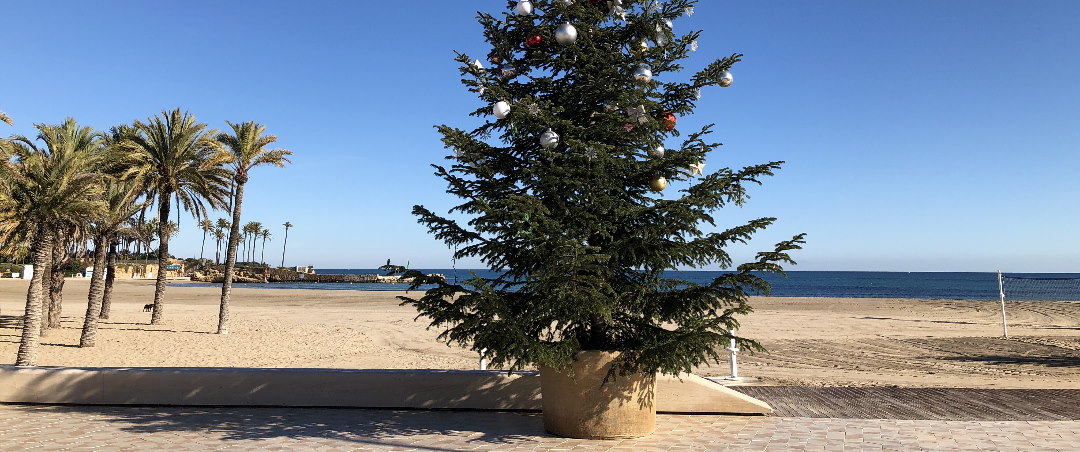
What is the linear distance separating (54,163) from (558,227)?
46.4 feet

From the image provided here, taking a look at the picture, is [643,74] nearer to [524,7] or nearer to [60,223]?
[524,7]

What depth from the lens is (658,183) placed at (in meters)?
7.21

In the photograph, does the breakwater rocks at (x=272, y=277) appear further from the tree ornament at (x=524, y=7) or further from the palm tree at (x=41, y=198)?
the tree ornament at (x=524, y=7)

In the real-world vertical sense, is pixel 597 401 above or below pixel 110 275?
below

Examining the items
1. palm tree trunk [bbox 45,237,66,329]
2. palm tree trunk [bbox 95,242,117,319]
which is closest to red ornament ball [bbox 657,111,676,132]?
palm tree trunk [bbox 45,237,66,329]

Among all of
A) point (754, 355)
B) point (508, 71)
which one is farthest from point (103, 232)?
point (754, 355)

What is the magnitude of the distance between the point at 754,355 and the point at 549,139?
13417 millimetres

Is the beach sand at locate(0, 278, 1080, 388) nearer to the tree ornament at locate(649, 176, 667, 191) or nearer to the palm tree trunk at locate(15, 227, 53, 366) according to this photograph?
the palm tree trunk at locate(15, 227, 53, 366)

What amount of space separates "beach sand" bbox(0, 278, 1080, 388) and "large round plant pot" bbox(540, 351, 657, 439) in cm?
743

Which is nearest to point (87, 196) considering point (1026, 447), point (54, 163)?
point (54, 163)

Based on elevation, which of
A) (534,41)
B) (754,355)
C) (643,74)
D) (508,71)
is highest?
(534,41)

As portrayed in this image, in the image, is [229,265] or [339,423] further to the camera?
[229,265]

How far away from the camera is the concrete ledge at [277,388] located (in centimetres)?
827

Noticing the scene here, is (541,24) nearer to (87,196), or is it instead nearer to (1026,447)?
(1026,447)
